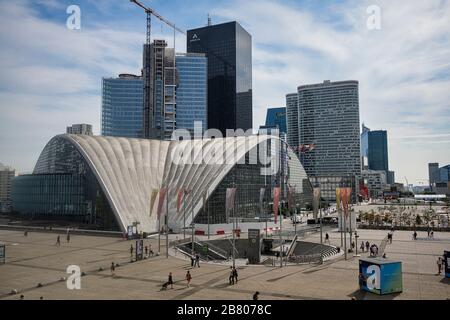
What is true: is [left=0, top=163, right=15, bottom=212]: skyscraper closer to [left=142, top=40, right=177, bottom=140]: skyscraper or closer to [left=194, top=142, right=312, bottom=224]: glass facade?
[left=194, top=142, right=312, bottom=224]: glass facade

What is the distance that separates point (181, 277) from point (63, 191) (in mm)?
44490

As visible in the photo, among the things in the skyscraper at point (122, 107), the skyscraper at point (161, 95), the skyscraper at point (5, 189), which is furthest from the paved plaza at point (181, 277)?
the skyscraper at point (161, 95)

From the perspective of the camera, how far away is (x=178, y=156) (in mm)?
72312

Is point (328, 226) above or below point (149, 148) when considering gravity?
below

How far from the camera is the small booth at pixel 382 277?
2366 cm

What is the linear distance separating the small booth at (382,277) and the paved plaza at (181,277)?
2.17ft

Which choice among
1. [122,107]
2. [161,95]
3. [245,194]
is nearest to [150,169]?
[245,194]

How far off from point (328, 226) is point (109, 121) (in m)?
147

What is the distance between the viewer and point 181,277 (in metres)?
28.8

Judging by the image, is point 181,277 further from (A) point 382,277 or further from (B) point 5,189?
(B) point 5,189
